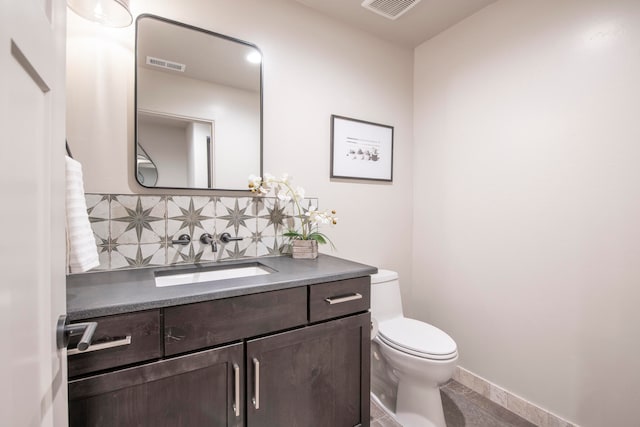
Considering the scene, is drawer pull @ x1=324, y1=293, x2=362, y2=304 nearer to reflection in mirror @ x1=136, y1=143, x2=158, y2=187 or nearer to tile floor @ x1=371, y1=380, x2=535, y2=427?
tile floor @ x1=371, y1=380, x2=535, y2=427

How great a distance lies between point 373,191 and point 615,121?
1.29 meters

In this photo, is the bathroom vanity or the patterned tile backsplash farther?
the patterned tile backsplash

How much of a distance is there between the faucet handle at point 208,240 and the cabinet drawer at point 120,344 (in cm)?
63

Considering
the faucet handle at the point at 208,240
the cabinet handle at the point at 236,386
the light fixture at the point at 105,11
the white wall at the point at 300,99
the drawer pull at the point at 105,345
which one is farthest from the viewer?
the faucet handle at the point at 208,240

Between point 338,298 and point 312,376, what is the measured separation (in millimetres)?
334

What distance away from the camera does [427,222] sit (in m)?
2.29

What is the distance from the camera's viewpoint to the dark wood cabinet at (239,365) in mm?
887

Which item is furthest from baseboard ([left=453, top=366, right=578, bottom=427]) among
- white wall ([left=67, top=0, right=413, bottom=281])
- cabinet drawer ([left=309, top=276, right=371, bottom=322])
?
cabinet drawer ([left=309, top=276, right=371, bottom=322])

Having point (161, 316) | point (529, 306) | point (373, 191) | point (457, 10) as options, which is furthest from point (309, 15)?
point (529, 306)

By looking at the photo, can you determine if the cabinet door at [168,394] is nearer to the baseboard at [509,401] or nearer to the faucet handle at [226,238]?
the faucet handle at [226,238]

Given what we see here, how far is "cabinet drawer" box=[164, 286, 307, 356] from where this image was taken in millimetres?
973

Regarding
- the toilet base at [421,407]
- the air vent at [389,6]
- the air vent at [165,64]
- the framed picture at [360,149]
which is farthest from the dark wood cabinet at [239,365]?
the air vent at [389,6]

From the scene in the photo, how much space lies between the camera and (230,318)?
1059mm

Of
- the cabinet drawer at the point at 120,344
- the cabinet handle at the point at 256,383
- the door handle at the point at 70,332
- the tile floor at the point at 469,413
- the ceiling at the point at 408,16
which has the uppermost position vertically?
the ceiling at the point at 408,16
